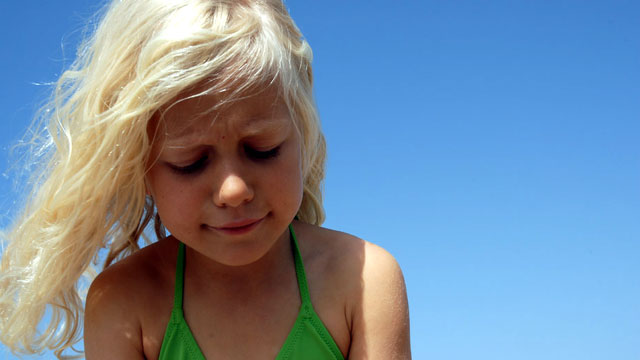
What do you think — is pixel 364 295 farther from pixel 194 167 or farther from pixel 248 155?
pixel 194 167

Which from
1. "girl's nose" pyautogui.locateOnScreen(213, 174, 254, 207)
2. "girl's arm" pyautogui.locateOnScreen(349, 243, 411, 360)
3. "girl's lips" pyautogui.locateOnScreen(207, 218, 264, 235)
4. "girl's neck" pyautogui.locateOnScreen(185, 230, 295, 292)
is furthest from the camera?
"girl's neck" pyautogui.locateOnScreen(185, 230, 295, 292)

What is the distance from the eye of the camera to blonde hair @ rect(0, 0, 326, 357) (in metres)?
2.78

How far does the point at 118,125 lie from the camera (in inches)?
112

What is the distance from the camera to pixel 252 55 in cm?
280

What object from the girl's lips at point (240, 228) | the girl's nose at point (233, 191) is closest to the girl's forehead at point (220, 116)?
the girl's nose at point (233, 191)

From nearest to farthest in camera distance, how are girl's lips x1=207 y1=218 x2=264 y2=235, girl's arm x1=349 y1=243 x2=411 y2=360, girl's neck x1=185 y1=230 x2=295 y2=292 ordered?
girl's lips x1=207 y1=218 x2=264 y2=235
girl's arm x1=349 y1=243 x2=411 y2=360
girl's neck x1=185 y1=230 x2=295 y2=292

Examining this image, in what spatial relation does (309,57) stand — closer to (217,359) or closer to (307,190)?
(307,190)

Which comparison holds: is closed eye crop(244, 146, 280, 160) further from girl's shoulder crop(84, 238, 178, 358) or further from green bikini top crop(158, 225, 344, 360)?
girl's shoulder crop(84, 238, 178, 358)

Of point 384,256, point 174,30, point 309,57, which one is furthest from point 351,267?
point 174,30

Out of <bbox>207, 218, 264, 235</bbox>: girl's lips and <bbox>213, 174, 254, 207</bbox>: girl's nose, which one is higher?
<bbox>213, 174, 254, 207</bbox>: girl's nose

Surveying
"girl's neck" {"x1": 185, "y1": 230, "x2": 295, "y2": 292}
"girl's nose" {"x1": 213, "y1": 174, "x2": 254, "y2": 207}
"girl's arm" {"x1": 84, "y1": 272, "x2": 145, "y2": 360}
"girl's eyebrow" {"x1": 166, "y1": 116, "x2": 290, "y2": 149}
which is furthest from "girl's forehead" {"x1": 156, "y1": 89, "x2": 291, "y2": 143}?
"girl's arm" {"x1": 84, "y1": 272, "x2": 145, "y2": 360}

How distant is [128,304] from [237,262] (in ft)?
2.01

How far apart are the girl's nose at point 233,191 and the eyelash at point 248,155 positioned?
0.12 metres

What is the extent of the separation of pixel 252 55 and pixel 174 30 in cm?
32
